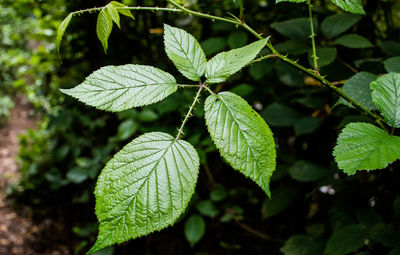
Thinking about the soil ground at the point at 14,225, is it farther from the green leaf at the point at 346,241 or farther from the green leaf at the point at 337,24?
the green leaf at the point at 337,24

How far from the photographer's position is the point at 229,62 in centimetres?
70

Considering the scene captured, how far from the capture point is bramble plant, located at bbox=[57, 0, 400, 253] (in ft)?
1.84

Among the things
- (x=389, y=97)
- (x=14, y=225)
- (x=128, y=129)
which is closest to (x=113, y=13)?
(x=389, y=97)

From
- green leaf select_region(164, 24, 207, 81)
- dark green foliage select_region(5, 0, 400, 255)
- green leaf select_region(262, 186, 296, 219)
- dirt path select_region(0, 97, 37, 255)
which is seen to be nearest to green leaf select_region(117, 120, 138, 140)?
dark green foliage select_region(5, 0, 400, 255)

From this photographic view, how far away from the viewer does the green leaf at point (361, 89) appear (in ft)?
2.99

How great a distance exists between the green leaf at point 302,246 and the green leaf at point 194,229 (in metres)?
0.47

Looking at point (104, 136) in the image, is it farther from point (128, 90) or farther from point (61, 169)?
point (128, 90)

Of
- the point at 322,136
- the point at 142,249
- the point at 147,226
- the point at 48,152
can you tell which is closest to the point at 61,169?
the point at 48,152

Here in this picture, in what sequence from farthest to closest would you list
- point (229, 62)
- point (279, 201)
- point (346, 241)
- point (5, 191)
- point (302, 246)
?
point (5, 191) < point (279, 201) < point (302, 246) < point (346, 241) < point (229, 62)

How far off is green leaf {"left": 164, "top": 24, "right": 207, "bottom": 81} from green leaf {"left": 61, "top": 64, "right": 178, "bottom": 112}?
50 mm

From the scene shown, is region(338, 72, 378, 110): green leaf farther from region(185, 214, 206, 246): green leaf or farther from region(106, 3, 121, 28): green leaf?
region(185, 214, 206, 246): green leaf

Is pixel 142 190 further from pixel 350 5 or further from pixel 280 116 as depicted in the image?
pixel 280 116

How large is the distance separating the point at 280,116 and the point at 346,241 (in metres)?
0.68

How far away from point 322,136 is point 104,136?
6.26 feet
